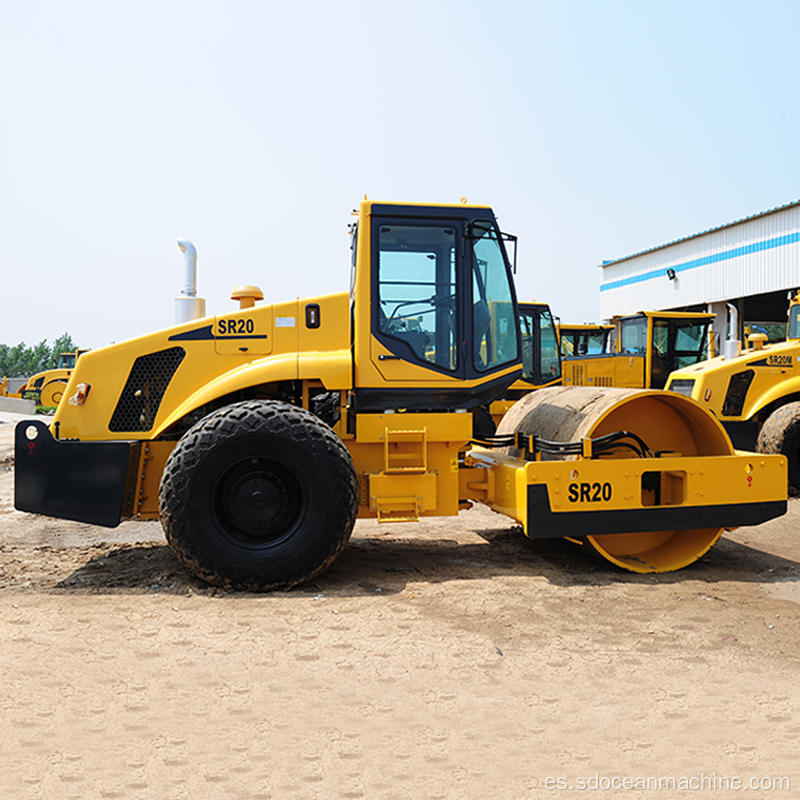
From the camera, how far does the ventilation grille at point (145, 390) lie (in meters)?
5.67

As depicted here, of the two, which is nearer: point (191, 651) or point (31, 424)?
point (191, 651)

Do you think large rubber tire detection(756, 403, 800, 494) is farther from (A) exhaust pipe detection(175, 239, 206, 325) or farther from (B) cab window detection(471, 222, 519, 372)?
(A) exhaust pipe detection(175, 239, 206, 325)

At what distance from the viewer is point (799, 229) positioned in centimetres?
2245

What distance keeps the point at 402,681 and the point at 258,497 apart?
6.30ft

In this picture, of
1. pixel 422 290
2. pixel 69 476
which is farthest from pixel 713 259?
pixel 69 476

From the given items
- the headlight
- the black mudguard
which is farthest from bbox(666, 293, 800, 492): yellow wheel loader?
the black mudguard

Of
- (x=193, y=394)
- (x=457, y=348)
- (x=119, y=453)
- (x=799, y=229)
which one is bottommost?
(x=119, y=453)

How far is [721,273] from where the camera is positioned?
86.8ft

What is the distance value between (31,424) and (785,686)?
4963mm

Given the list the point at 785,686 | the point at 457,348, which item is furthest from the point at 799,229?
the point at 785,686

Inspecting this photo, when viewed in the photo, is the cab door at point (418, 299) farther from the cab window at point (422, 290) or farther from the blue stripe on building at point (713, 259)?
the blue stripe on building at point (713, 259)

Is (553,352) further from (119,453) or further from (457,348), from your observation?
(119,453)

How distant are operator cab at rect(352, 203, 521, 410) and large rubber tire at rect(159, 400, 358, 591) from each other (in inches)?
29.2

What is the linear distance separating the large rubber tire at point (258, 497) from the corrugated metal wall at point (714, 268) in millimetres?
21978
